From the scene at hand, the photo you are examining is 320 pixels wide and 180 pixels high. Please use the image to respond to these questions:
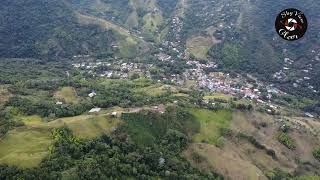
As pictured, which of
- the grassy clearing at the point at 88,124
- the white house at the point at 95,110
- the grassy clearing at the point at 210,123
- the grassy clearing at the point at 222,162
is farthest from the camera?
the white house at the point at 95,110

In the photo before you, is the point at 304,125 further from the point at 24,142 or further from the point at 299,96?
the point at 24,142

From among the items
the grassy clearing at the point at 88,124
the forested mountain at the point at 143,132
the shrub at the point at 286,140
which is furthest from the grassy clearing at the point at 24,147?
the shrub at the point at 286,140

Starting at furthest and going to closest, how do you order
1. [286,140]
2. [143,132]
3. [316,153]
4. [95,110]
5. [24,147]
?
[286,140], [316,153], [95,110], [143,132], [24,147]

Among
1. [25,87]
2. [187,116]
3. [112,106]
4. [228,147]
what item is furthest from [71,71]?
[228,147]

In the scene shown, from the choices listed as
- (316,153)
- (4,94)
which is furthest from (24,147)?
(316,153)

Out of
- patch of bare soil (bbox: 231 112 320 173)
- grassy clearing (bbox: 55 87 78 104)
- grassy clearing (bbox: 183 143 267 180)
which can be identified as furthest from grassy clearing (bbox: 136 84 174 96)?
grassy clearing (bbox: 183 143 267 180)

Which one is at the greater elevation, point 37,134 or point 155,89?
point 37,134

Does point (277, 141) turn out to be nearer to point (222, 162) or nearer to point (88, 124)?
point (222, 162)

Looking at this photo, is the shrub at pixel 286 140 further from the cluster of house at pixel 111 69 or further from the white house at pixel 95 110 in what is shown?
the cluster of house at pixel 111 69
